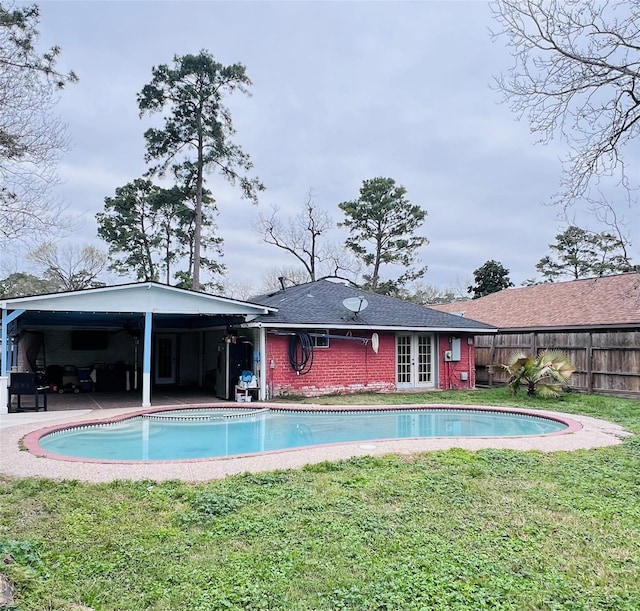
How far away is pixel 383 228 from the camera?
112 feet

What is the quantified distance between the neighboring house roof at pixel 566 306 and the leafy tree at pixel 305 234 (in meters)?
11.7

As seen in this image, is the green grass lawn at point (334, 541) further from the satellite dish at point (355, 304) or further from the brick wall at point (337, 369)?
the satellite dish at point (355, 304)

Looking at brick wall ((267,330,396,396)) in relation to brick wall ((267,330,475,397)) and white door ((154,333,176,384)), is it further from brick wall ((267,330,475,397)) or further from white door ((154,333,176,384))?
white door ((154,333,176,384))

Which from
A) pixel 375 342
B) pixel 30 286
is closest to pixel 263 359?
pixel 375 342

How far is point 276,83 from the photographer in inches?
683

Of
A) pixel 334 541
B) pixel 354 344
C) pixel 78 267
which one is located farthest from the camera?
pixel 78 267

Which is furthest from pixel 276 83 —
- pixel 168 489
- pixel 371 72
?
pixel 168 489

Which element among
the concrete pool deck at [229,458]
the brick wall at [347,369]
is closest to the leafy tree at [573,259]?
the brick wall at [347,369]

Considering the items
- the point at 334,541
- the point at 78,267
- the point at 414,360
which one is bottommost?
the point at 334,541

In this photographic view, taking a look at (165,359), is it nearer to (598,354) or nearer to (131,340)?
(131,340)

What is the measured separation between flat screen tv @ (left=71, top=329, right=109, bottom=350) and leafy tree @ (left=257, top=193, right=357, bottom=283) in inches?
557

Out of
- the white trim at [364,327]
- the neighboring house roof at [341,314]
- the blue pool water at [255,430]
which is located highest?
the neighboring house roof at [341,314]

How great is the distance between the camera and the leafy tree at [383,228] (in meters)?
33.8

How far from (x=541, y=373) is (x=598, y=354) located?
2524 mm
